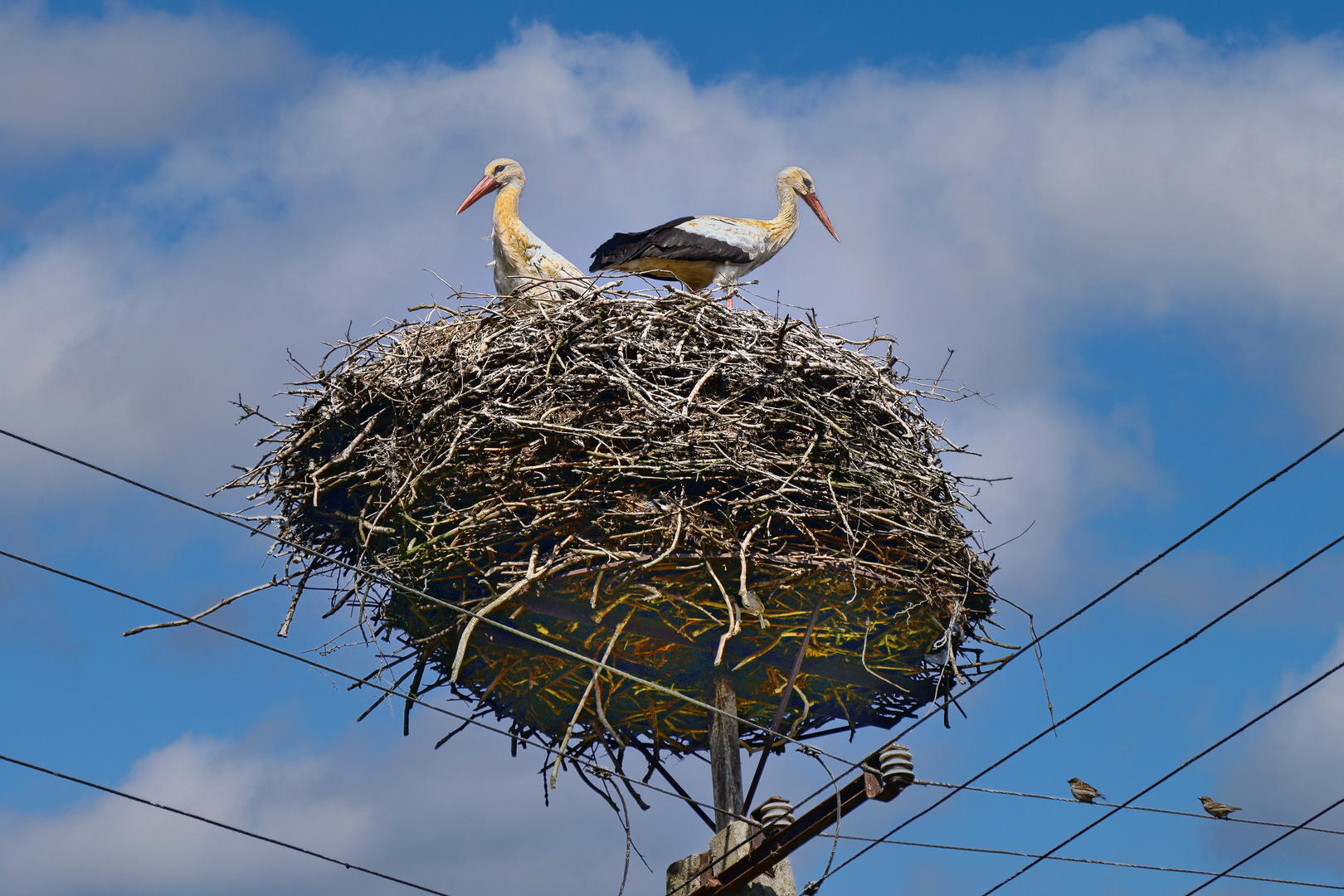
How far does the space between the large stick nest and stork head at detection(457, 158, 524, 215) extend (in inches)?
136

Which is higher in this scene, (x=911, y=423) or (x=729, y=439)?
(x=911, y=423)

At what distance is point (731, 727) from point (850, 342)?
2.30 meters

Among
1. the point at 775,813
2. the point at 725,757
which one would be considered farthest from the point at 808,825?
the point at 725,757

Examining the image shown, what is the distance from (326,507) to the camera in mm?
7758

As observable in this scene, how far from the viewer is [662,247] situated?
10.2 metres

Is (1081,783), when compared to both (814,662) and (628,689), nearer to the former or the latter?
(814,662)

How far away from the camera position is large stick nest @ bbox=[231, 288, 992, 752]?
272 inches

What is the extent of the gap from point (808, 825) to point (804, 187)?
23.2 feet

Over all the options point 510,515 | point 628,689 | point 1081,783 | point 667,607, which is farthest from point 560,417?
point 1081,783

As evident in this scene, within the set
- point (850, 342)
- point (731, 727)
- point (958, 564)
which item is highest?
point (850, 342)

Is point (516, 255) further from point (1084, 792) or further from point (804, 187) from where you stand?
point (1084, 792)

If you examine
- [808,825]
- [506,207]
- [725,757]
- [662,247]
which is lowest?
[808,825]

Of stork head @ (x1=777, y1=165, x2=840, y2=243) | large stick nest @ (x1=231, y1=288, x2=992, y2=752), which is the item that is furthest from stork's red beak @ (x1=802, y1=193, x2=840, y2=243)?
large stick nest @ (x1=231, y1=288, x2=992, y2=752)

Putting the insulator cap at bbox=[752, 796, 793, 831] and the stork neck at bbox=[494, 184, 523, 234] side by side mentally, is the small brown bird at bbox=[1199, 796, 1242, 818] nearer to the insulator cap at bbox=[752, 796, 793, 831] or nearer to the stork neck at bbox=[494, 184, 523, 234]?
the insulator cap at bbox=[752, 796, 793, 831]
